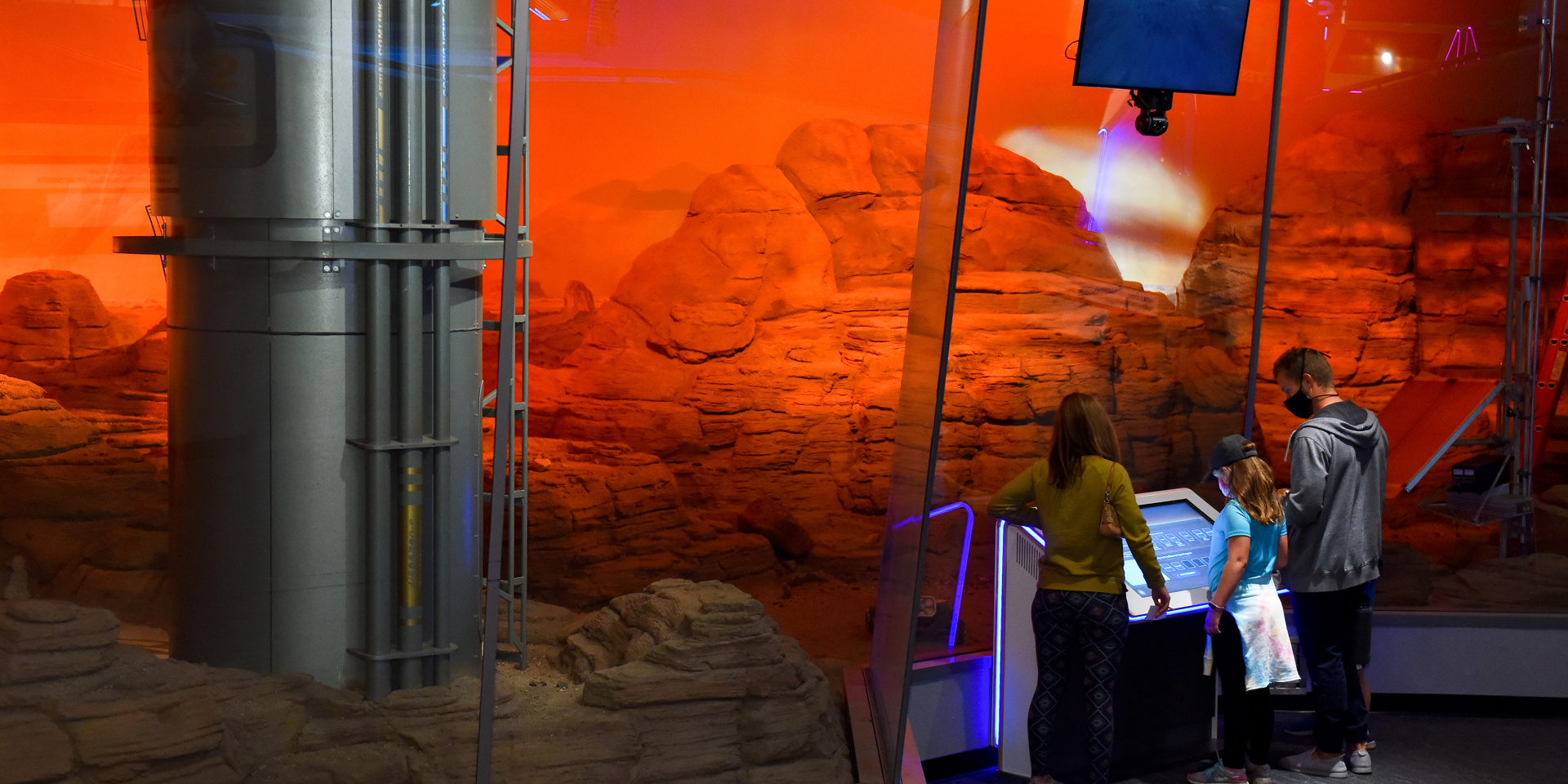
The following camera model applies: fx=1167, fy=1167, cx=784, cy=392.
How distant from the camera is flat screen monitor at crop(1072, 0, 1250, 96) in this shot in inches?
160

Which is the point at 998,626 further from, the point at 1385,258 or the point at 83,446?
the point at 1385,258

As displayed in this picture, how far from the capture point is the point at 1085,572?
3.58 m

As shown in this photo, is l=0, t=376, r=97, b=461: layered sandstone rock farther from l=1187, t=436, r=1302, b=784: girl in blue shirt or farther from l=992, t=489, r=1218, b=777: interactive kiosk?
l=1187, t=436, r=1302, b=784: girl in blue shirt

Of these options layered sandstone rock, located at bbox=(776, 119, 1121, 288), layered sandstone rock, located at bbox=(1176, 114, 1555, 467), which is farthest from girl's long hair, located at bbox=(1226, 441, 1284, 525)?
layered sandstone rock, located at bbox=(1176, 114, 1555, 467)

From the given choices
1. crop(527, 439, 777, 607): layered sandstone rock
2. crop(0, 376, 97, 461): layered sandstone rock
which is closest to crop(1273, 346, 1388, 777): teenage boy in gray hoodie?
crop(0, 376, 97, 461): layered sandstone rock

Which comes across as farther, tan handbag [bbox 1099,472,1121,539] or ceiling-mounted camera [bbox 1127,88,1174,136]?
ceiling-mounted camera [bbox 1127,88,1174,136]

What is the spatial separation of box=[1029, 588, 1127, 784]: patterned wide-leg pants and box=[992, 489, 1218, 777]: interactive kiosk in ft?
0.54

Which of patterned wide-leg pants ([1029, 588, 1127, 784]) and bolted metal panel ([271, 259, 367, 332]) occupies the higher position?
bolted metal panel ([271, 259, 367, 332])

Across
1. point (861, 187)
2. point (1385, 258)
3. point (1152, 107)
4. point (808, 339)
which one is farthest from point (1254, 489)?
point (1385, 258)

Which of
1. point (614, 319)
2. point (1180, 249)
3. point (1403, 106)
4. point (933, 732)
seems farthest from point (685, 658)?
point (1403, 106)

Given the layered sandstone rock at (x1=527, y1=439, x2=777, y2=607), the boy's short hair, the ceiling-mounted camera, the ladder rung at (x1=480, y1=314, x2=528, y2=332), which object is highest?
the ceiling-mounted camera

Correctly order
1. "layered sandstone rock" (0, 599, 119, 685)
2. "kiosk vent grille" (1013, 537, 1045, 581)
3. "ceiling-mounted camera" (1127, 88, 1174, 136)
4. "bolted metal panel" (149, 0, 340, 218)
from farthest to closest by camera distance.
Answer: "ceiling-mounted camera" (1127, 88, 1174, 136) → "kiosk vent grille" (1013, 537, 1045, 581) → "bolted metal panel" (149, 0, 340, 218) → "layered sandstone rock" (0, 599, 119, 685)

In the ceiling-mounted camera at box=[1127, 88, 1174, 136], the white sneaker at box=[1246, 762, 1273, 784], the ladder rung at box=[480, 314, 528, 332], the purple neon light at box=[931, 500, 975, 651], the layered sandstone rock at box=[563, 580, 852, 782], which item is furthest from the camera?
the ceiling-mounted camera at box=[1127, 88, 1174, 136]

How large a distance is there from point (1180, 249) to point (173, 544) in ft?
13.1
